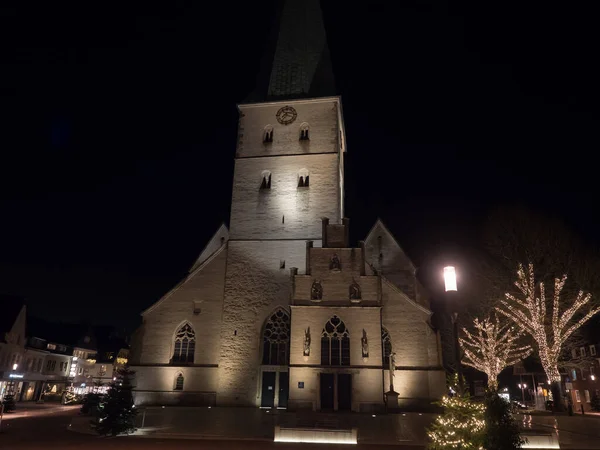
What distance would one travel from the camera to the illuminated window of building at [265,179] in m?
33.1

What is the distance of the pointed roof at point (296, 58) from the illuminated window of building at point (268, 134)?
8.21 ft

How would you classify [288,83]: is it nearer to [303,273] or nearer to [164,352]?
[303,273]

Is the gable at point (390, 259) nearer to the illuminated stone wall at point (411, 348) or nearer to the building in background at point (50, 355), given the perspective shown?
the illuminated stone wall at point (411, 348)

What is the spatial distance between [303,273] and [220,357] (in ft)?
24.0

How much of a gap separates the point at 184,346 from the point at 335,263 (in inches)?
436

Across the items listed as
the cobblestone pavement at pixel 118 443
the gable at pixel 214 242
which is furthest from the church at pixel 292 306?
the cobblestone pavement at pixel 118 443

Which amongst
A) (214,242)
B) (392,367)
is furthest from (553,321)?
(214,242)

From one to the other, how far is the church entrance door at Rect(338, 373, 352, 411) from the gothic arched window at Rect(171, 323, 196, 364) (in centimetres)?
956

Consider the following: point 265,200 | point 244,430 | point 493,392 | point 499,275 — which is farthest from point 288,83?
point 493,392

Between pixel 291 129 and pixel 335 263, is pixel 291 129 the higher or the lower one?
the higher one

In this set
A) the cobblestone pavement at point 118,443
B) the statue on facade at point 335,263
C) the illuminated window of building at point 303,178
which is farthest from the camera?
the illuminated window of building at point 303,178

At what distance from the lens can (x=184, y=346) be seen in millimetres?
29500

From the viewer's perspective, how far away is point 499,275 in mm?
28625

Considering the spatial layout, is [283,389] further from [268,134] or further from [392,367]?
[268,134]
